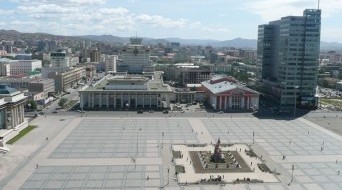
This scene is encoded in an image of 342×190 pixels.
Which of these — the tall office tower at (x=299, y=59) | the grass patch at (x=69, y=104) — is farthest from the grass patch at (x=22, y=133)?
the tall office tower at (x=299, y=59)

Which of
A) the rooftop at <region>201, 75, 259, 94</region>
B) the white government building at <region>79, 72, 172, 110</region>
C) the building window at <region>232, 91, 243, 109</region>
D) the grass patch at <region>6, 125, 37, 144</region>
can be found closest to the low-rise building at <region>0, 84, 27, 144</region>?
the grass patch at <region>6, 125, 37, 144</region>

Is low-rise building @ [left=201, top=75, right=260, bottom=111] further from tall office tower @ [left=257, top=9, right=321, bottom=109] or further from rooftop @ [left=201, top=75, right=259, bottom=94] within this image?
tall office tower @ [left=257, top=9, right=321, bottom=109]

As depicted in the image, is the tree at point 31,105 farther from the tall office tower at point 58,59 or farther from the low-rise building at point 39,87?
the tall office tower at point 58,59

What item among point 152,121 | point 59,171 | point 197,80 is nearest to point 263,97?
point 197,80

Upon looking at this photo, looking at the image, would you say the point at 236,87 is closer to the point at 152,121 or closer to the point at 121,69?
the point at 152,121

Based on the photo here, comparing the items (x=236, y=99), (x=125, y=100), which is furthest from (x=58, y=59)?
(x=236, y=99)
